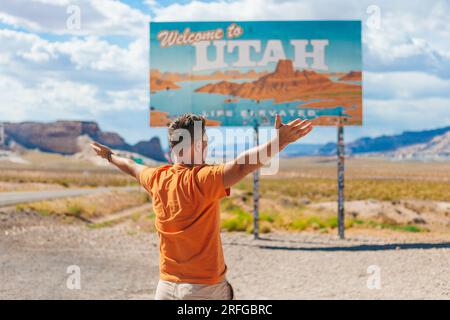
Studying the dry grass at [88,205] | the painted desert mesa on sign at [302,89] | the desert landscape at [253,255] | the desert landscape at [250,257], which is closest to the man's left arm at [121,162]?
the desert landscape at [253,255]

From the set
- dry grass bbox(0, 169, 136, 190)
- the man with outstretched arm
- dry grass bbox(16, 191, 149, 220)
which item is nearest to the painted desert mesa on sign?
dry grass bbox(16, 191, 149, 220)

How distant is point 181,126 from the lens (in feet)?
12.6

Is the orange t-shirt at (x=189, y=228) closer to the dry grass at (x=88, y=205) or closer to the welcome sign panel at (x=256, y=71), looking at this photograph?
the welcome sign panel at (x=256, y=71)

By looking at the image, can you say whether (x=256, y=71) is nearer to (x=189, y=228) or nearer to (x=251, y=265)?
(x=251, y=265)

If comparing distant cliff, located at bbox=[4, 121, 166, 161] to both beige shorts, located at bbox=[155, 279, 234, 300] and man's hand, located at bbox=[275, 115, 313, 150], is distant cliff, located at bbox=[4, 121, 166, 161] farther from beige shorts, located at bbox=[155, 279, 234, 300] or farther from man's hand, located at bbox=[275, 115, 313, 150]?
man's hand, located at bbox=[275, 115, 313, 150]

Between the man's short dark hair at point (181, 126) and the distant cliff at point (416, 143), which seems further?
the distant cliff at point (416, 143)

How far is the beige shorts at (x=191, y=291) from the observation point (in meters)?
3.83

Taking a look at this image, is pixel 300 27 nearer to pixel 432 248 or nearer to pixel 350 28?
pixel 350 28

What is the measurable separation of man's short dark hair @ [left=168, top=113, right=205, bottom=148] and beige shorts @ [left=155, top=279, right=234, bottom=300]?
749mm

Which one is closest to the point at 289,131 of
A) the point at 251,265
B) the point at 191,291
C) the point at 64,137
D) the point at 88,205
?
the point at 191,291

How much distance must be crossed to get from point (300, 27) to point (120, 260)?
21.0 feet

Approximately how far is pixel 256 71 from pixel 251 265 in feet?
16.0

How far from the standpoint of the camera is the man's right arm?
3.46m
